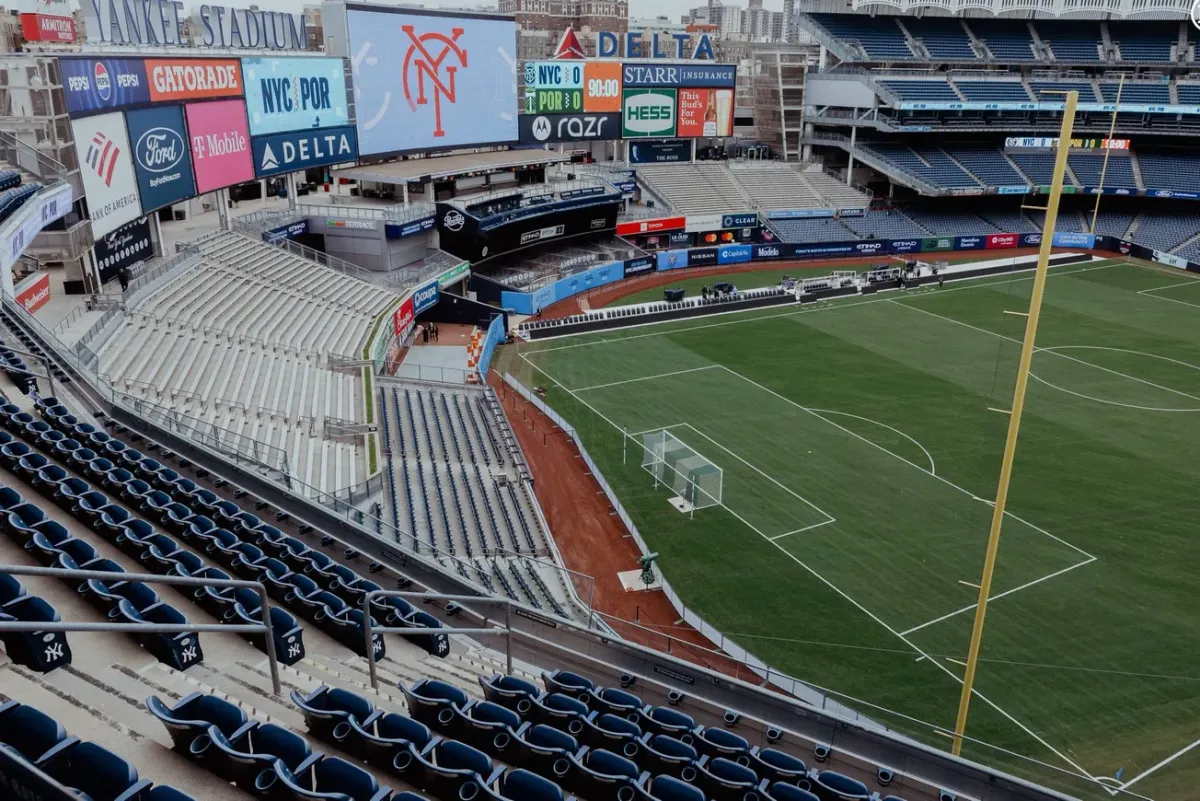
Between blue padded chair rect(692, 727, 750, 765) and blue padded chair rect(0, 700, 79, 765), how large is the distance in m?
7.36

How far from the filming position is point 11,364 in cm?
1778

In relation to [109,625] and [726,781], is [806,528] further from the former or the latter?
[109,625]

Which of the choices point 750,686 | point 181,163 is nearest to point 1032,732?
point 750,686

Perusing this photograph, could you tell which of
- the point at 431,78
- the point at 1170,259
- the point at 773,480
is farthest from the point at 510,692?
the point at 1170,259

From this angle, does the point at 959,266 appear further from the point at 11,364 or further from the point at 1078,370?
the point at 11,364

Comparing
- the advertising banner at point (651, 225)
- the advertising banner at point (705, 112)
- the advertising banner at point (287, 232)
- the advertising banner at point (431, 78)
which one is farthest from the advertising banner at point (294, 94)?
the advertising banner at point (705, 112)

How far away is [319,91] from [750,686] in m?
39.7

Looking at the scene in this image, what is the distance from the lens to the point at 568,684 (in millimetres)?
12281

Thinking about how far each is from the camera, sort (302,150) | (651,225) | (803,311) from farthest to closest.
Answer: (651,225) → (803,311) → (302,150)

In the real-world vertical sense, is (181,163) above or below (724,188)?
above

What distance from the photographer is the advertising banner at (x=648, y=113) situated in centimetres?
6175

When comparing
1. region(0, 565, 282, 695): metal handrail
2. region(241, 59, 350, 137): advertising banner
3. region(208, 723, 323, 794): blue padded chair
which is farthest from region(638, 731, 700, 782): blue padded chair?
region(241, 59, 350, 137): advertising banner

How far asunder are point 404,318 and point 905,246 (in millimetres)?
40958

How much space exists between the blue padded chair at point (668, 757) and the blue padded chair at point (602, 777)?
2.41 feet
